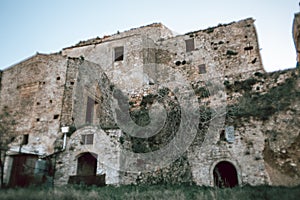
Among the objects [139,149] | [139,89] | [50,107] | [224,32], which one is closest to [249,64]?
[224,32]

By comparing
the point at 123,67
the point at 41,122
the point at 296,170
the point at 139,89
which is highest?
the point at 123,67

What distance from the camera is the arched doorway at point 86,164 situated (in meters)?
12.0

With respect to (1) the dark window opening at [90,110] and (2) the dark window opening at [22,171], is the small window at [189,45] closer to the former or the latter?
(1) the dark window opening at [90,110]

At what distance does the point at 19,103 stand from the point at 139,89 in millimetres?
7093

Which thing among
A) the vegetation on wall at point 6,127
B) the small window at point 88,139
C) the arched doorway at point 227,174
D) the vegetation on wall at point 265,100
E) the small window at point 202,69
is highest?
the small window at point 202,69

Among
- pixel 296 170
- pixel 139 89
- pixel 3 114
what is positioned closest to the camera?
pixel 296 170

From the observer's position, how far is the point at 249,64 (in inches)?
605

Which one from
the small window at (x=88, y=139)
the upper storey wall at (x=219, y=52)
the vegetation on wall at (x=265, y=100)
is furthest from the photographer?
the upper storey wall at (x=219, y=52)

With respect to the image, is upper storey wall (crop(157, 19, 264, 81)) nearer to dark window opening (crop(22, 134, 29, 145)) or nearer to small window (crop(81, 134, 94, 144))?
small window (crop(81, 134, 94, 144))

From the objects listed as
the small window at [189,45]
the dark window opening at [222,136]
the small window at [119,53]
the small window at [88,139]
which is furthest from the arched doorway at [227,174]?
the small window at [119,53]

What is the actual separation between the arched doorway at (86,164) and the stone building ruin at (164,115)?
0.16 feet

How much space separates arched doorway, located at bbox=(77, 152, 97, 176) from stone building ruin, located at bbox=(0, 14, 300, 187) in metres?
0.05

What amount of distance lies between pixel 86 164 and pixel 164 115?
15.7 feet

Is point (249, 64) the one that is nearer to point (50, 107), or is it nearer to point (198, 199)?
point (198, 199)
